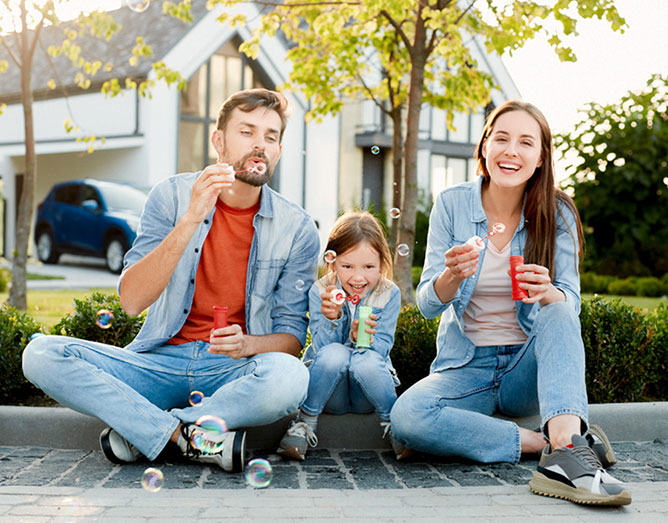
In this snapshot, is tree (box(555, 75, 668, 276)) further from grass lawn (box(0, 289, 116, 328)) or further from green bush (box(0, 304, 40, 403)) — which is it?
green bush (box(0, 304, 40, 403))

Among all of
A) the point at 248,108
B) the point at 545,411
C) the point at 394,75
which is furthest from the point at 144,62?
the point at 545,411

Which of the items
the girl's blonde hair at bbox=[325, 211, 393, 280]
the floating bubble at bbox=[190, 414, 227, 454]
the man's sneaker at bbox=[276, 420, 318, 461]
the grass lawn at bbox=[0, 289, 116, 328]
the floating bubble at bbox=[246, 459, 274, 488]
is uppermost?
the girl's blonde hair at bbox=[325, 211, 393, 280]

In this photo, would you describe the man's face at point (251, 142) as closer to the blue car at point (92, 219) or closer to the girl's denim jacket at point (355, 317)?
the girl's denim jacket at point (355, 317)

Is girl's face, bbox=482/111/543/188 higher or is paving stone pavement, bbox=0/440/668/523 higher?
girl's face, bbox=482/111/543/188

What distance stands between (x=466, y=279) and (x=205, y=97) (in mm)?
16575

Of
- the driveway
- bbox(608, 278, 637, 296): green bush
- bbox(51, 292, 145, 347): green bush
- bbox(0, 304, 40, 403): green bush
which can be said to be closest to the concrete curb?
bbox(0, 304, 40, 403): green bush

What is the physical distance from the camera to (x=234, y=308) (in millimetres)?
3689

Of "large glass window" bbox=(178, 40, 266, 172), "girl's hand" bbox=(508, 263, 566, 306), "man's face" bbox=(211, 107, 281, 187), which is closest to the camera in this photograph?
"girl's hand" bbox=(508, 263, 566, 306)

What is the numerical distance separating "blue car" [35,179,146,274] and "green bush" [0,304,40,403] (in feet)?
32.2

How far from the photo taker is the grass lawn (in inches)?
266

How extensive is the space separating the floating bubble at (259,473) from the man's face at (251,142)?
1.15 m

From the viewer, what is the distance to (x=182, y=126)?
61.5 ft

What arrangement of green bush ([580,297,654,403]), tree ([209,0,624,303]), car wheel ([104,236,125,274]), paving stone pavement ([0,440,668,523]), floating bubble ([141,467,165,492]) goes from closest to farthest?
paving stone pavement ([0,440,668,523]) → floating bubble ([141,467,165,492]) → green bush ([580,297,654,403]) → tree ([209,0,624,303]) → car wheel ([104,236,125,274])

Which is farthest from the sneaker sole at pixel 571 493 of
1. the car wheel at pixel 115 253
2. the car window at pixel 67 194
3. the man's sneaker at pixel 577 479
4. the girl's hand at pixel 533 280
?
the car window at pixel 67 194
